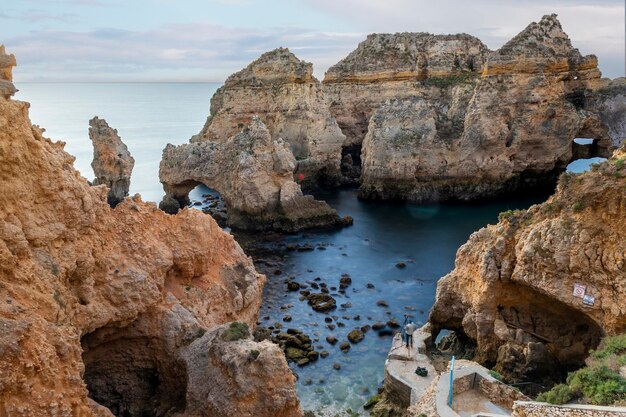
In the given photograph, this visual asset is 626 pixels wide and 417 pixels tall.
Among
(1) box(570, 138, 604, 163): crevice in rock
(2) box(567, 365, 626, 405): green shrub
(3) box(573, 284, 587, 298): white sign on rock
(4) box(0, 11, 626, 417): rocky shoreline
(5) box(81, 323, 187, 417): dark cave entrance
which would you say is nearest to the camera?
(4) box(0, 11, 626, 417): rocky shoreline

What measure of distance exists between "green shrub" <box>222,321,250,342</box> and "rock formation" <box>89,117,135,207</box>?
32.2 m

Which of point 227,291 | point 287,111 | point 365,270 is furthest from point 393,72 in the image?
point 227,291

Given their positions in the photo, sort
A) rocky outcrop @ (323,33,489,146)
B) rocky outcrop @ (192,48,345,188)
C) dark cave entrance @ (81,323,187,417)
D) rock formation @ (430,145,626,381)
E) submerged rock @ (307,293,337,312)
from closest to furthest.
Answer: dark cave entrance @ (81,323,187,417), rock formation @ (430,145,626,381), submerged rock @ (307,293,337,312), rocky outcrop @ (192,48,345,188), rocky outcrop @ (323,33,489,146)

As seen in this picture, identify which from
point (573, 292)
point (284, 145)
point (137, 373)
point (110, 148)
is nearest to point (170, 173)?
point (110, 148)

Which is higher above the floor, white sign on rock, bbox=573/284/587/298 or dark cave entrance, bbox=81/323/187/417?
white sign on rock, bbox=573/284/587/298

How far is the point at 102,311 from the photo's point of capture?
13.2 m

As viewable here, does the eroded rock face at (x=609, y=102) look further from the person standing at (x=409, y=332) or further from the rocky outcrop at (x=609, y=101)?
the person standing at (x=409, y=332)

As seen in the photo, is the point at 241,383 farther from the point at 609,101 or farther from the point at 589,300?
the point at 609,101

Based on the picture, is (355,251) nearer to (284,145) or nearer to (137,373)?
(284,145)

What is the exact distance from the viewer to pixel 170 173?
46375 mm

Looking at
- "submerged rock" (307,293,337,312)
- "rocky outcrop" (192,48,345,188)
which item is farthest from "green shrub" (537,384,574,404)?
"rocky outcrop" (192,48,345,188)

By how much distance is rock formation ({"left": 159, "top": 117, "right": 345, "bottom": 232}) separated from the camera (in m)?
42.5

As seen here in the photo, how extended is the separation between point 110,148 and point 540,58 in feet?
131

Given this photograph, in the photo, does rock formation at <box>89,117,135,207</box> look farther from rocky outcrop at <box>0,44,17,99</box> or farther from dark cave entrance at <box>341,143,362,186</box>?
rocky outcrop at <box>0,44,17,99</box>
